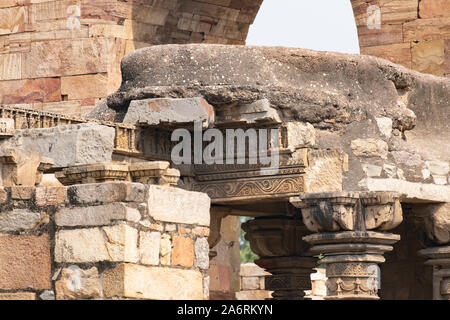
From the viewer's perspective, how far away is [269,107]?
1136 centimetres

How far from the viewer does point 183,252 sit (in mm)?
8164

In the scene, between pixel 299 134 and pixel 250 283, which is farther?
pixel 250 283

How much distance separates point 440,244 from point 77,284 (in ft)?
17.4

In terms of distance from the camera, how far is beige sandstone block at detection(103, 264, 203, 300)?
765cm

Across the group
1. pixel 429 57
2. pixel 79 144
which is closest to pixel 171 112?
pixel 79 144

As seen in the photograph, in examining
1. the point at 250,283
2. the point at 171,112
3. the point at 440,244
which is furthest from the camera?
the point at 250,283

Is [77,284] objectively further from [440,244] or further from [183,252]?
[440,244]

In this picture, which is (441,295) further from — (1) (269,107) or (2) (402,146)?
(1) (269,107)

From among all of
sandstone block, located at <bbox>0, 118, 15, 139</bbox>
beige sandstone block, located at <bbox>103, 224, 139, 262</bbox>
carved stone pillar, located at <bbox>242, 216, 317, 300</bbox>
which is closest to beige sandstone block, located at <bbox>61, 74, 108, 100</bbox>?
carved stone pillar, located at <bbox>242, 216, 317, 300</bbox>

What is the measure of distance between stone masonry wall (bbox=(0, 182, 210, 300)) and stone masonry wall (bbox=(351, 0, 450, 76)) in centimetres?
889

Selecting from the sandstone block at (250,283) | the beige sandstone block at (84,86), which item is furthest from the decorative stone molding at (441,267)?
the sandstone block at (250,283)
